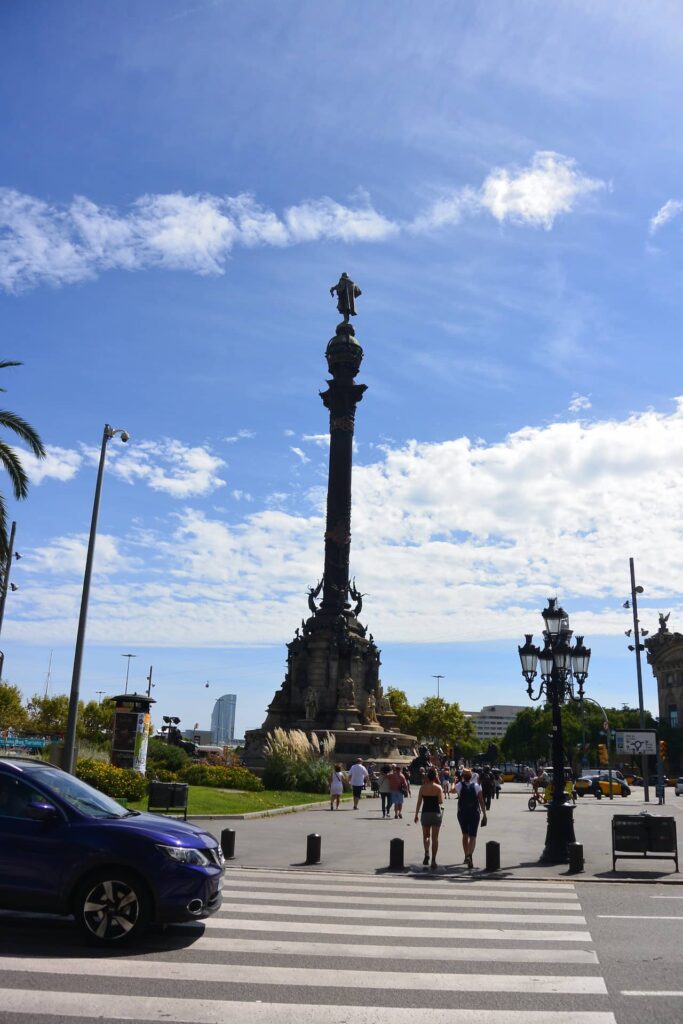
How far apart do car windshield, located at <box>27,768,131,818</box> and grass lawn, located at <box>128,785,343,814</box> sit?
38.5ft

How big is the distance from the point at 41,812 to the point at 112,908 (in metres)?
1.13

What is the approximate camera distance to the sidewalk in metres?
14.9

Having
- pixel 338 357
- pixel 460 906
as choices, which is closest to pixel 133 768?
pixel 460 906

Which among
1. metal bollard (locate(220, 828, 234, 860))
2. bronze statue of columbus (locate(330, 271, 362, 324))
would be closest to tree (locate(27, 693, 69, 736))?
bronze statue of columbus (locate(330, 271, 362, 324))

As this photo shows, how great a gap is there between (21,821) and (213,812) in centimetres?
1573

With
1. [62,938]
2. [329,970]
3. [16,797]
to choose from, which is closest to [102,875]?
[62,938]

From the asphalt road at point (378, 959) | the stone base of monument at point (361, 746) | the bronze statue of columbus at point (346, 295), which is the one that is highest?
the bronze statue of columbus at point (346, 295)

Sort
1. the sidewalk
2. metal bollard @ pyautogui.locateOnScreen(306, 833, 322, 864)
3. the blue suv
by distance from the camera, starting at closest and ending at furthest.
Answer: the blue suv, the sidewalk, metal bollard @ pyautogui.locateOnScreen(306, 833, 322, 864)

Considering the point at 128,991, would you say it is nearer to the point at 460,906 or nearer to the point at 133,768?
the point at 460,906

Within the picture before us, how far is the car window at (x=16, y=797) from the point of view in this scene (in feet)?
27.1

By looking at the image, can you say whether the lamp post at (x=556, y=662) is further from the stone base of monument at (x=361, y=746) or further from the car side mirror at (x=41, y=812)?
the stone base of monument at (x=361, y=746)

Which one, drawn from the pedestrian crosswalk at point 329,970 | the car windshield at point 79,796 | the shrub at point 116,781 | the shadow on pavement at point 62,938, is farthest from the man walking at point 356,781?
the car windshield at point 79,796

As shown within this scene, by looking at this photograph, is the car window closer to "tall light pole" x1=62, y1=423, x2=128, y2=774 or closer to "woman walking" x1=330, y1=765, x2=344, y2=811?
"tall light pole" x1=62, y1=423, x2=128, y2=774

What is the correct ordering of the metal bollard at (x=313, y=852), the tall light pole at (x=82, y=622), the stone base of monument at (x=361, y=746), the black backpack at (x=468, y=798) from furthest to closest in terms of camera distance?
the stone base of monument at (x=361, y=746) < the tall light pole at (x=82, y=622) < the black backpack at (x=468, y=798) < the metal bollard at (x=313, y=852)
